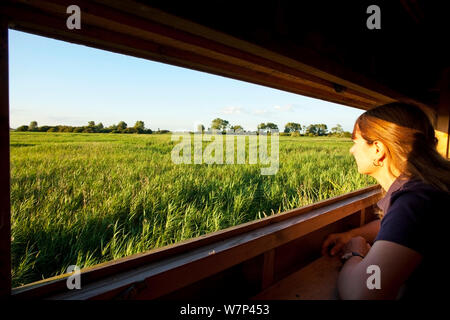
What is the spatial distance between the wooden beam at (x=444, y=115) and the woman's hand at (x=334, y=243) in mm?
1810

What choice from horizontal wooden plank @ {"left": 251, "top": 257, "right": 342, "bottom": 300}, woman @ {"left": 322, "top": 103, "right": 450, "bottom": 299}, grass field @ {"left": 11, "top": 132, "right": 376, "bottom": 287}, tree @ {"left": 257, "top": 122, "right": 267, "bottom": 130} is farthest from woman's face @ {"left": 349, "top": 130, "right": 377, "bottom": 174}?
tree @ {"left": 257, "top": 122, "right": 267, "bottom": 130}

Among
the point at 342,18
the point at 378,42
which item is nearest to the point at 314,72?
the point at 342,18

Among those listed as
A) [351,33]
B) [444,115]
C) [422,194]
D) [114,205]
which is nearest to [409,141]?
[422,194]

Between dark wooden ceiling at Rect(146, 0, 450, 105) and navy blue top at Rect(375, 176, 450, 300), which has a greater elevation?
dark wooden ceiling at Rect(146, 0, 450, 105)

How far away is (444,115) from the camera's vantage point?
271 centimetres

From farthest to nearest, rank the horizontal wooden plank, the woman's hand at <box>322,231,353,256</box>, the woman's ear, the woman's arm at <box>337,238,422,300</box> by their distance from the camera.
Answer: the woman's hand at <box>322,231,353,256</box>
the horizontal wooden plank
the woman's ear
the woman's arm at <box>337,238,422,300</box>

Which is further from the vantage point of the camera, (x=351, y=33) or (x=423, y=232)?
(x=351, y=33)

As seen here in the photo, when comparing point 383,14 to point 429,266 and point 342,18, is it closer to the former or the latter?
point 342,18

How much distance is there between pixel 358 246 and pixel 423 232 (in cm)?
72

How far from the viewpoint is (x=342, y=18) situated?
5.37ft

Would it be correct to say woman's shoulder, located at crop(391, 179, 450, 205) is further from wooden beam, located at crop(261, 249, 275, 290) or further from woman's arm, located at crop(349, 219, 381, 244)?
woman's arm, located at crop(349, 219, 381, 244)

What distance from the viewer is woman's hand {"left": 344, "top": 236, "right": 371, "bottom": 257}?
1357 millimetres

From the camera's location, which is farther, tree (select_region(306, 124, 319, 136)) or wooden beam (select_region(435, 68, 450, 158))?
tree (select_region(306, 124, 319, 136))

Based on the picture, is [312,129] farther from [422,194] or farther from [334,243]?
[422,194]
